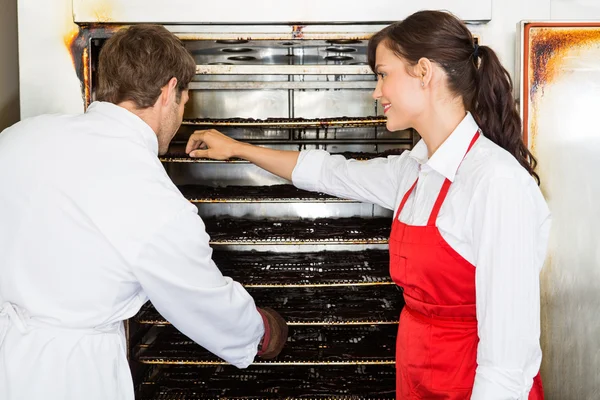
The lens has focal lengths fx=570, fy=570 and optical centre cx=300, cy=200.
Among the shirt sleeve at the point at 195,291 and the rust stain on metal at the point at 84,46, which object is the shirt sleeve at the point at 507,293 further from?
the rust stain on metal at the point at 84,46

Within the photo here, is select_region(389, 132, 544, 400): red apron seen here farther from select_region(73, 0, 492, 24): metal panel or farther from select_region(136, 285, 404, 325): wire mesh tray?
select_region(73, 0, 492, 24): metal panel

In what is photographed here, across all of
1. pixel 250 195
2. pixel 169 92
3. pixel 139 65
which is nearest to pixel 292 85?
pixel 250 195

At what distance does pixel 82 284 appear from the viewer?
153cm

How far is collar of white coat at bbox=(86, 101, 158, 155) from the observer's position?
1640 millimetres

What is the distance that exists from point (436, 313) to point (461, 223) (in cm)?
31

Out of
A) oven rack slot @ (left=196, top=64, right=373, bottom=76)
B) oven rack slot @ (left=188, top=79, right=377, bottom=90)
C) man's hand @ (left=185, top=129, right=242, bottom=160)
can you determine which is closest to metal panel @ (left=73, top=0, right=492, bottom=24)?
oven rack slot @ (left=196, top=64, right=373, bottom=76)

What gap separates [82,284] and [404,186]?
1.06 meters

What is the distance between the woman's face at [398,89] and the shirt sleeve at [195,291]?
66 centimetres

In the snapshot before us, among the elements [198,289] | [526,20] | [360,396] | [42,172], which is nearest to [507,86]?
[526,20]

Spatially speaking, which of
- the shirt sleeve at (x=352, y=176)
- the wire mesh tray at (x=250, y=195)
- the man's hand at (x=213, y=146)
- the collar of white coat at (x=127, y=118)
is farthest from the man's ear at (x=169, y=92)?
the wire mesh tray at (x=250, y=195)

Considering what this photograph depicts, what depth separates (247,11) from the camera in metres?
2.28

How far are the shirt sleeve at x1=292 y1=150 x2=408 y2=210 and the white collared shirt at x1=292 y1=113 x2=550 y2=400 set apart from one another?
47 centimetres

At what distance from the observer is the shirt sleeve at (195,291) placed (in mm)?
1534

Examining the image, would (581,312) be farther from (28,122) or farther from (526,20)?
(28,122)
